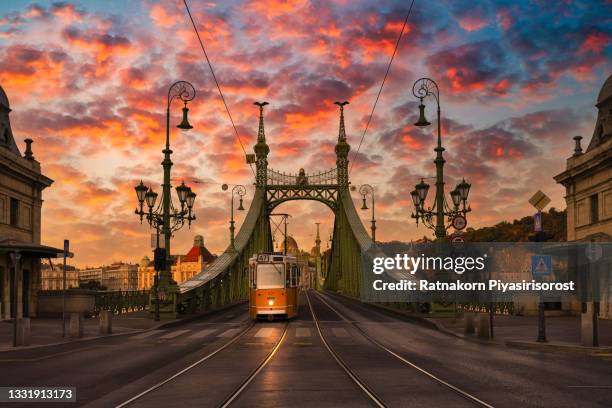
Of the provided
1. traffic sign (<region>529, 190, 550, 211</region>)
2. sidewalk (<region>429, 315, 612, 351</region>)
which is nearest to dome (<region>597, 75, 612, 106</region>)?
sidewalk (<region>429, 315, 612, 351</region>)

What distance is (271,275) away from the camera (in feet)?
113

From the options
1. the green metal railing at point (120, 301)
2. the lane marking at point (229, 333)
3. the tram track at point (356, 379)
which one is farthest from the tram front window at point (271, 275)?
the tram track at point (356, 379)

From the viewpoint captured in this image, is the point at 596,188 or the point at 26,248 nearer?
the point at 26,248

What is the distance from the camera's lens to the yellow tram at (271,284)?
34.5 m

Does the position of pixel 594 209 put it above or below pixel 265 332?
above

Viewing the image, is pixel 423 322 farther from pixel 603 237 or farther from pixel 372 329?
pixel 603 237

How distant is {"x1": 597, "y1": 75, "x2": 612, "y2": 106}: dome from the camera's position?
41.6 metres

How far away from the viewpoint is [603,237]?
121ft

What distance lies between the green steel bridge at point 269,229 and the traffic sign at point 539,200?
81.2 ft

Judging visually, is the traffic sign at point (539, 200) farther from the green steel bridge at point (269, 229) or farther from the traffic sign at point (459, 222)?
the green steel bridge at point (269, 229)

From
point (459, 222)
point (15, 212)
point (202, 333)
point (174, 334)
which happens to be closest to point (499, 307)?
point (459, 222)

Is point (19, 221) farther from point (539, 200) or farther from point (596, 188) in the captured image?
point (596, 188)
